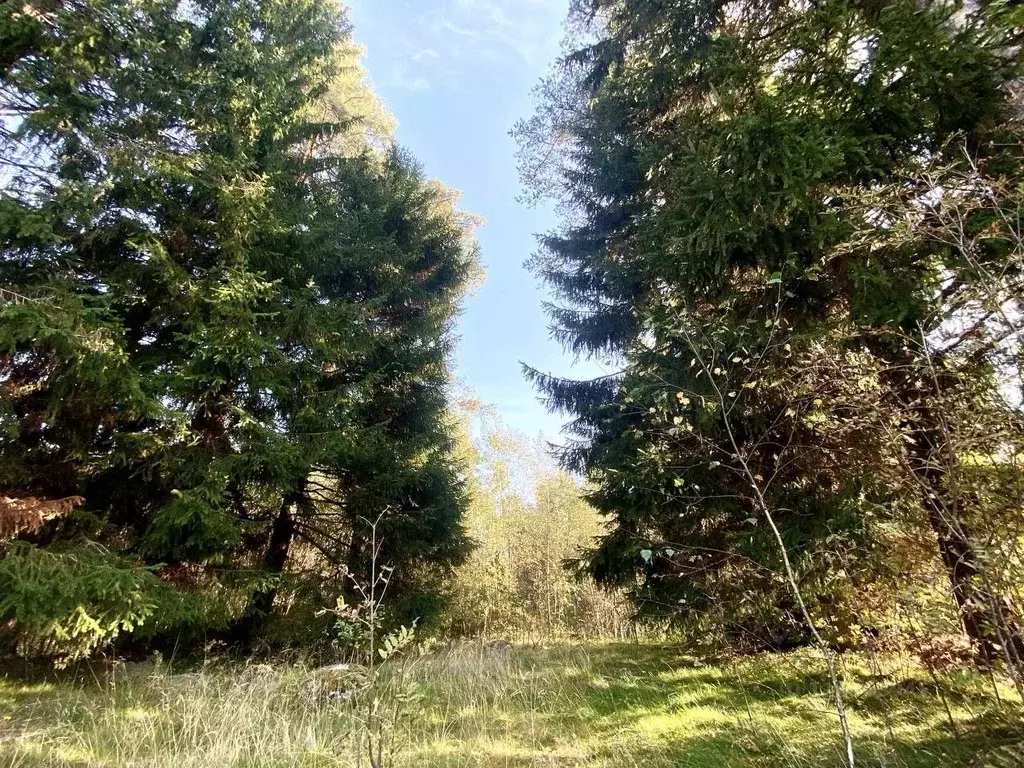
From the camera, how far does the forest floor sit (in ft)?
9.17

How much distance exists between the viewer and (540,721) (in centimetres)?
387

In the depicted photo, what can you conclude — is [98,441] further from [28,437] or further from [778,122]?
[778,122]

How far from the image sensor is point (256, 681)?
429 centimetres

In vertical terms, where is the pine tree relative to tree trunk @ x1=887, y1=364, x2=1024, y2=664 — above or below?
above

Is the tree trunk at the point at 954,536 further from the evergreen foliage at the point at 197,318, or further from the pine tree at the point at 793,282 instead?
the evergreen foliage at the point at 197,318

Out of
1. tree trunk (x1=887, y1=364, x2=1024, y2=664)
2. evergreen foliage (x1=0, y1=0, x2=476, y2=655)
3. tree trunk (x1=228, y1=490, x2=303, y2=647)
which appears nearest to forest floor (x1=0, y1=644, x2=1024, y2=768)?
tree trunk (x1=887, y1=364, x2=1024, y2=664)

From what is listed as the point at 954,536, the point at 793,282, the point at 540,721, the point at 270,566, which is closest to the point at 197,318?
the point at 270,566

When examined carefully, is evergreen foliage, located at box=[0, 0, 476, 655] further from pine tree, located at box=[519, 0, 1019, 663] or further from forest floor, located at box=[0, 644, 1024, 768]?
pine tree, located at box=[519, 0, 1019, 663]

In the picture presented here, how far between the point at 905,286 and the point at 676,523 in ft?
10.9

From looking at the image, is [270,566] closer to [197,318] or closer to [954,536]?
[197,318]

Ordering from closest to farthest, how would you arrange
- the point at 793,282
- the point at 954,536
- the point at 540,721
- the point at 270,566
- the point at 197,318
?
the point at 954,536 → the point at 540,721 → the point at 793,282 → the point at 197,318 → the point at 270,566

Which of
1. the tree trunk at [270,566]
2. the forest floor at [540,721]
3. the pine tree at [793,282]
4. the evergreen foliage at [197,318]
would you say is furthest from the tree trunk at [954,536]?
the tree trunk at [270,566]

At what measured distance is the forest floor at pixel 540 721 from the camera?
9.17 ft

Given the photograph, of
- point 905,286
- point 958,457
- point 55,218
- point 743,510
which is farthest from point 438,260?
point 958,457
